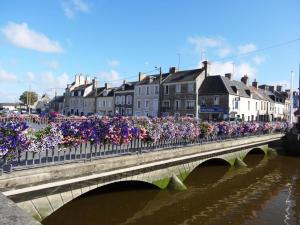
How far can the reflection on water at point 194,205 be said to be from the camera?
441 inches

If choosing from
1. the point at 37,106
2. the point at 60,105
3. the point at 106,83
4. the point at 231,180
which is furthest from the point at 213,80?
the point at 37,106

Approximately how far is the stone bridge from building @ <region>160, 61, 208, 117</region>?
32.9 meters

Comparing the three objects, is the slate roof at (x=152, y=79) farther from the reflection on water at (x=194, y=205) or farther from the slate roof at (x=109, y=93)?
the reflection on water at (x=194, y=205)

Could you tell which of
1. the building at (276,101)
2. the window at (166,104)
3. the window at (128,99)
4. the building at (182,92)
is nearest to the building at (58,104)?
the window at (128,99)

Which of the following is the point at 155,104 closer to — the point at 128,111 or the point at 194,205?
the point at 128,111

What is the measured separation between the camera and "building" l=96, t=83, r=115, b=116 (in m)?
65.6

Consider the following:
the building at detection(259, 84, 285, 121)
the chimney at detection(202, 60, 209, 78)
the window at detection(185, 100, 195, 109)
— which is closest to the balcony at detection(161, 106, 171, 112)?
the window at detection(185, 100, 195, 109)

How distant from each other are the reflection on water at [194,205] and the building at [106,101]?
4815 cm

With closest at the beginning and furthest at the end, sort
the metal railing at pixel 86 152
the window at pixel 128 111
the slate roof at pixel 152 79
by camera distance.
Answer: the metal railing at pixel 86 152 < the slate roof at pixel 152 79 < the window at pixel 128 111

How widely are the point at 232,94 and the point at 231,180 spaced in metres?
30.1

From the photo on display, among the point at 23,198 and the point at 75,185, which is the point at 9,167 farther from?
the point at 75,185

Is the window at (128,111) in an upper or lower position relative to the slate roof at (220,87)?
lower

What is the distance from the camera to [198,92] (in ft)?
163

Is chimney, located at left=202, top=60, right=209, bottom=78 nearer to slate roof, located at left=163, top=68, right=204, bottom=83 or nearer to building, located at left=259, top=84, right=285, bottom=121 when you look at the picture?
slate roof, located at left=163, top=68, right=204, bottom=83
